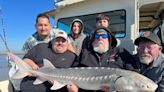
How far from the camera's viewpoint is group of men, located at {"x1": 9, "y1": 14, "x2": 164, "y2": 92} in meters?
4.96

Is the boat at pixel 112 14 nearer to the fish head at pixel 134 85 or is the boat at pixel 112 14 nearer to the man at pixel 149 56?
the man at pixel 149 56

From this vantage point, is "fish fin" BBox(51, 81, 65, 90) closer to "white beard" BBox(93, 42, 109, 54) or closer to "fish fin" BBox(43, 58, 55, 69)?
"fish fin" BBox(43, 58, 55, 69)

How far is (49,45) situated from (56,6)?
2125 millimetres

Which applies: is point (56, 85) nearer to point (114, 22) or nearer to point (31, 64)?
point (31, 64)

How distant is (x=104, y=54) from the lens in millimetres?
5328

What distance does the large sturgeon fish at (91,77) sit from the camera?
4.38 metres

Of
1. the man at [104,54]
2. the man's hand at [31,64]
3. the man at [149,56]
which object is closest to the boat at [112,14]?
the man's hand at [31,64]

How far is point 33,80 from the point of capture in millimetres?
5555

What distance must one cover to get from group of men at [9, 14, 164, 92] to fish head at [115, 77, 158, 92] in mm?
243

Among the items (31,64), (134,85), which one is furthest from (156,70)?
(31,64)

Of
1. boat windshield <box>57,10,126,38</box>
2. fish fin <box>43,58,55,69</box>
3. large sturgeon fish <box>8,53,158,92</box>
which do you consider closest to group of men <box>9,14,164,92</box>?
large sturgeon fish <box>8,53,158,92</box>

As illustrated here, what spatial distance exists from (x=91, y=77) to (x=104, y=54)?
0.59 m

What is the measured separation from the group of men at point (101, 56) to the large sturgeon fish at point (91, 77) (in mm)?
101

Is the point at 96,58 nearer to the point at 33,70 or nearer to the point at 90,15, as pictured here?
the point at 33,70
